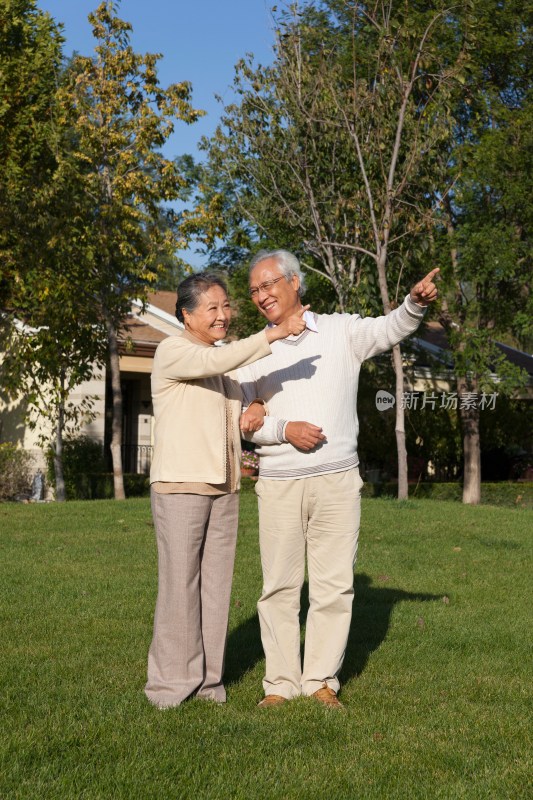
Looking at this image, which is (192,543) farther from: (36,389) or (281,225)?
(281,225)

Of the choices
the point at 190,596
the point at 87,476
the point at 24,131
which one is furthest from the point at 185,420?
the point at 87,476

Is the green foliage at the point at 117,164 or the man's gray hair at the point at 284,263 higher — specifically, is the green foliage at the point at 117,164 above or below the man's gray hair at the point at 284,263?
above

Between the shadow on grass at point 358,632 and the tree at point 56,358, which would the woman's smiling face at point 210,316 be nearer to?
the shadow on grass at point 358,632

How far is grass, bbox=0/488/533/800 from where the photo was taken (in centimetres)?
427

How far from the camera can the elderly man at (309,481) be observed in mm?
5469

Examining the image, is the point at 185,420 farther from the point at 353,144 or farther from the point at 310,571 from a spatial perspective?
the point at 353,144

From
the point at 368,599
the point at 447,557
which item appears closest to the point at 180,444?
the point at 368,599

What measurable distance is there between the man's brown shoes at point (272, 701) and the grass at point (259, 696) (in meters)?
0.08

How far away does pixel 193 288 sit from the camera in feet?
17.7

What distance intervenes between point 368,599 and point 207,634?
130 inches

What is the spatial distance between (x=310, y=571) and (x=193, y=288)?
1626mm

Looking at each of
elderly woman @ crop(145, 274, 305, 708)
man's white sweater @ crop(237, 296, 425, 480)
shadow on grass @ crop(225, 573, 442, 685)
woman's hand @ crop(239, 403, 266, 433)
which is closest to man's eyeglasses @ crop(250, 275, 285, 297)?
elderly woman @ crop(145, 274, 305, 708)

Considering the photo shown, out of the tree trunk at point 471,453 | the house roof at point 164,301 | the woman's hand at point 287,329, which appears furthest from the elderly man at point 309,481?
the house roof at point 164,301

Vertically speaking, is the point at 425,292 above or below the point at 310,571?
above
